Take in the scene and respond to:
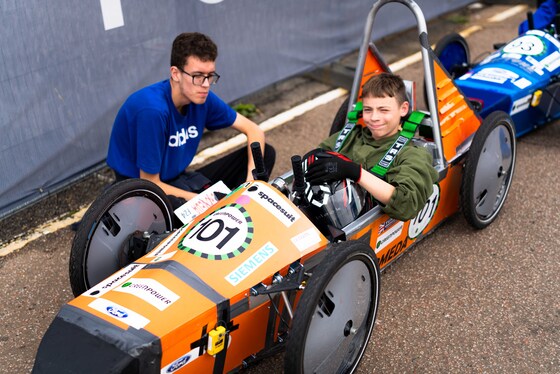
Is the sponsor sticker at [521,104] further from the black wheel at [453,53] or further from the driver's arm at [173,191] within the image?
the driver's arm at [173,191]

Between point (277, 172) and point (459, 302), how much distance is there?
78.2 inches

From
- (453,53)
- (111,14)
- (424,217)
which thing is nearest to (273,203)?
(424,217)

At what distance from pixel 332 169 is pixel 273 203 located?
15.5 inches

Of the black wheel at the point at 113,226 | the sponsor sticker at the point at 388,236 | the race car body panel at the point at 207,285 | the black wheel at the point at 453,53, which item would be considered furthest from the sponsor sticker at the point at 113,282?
the black wheel at the point at 453,53

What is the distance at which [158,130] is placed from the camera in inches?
158

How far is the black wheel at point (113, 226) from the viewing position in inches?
141

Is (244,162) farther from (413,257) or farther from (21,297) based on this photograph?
(21,297)

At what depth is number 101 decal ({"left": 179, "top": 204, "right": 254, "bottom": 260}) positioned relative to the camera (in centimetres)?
322

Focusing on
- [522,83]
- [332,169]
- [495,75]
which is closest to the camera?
[332,169]

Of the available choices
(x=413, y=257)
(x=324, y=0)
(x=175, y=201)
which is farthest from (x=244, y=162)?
(x=324, y=0)

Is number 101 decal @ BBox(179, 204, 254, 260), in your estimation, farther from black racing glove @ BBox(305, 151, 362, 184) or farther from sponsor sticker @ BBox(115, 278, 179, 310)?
black racing glove @ BBox(305, 151, 362, 184)

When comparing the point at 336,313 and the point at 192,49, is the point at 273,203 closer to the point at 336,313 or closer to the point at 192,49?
the point at 336,313

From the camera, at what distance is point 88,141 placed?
5246 mm

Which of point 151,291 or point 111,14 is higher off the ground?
point 111,14
